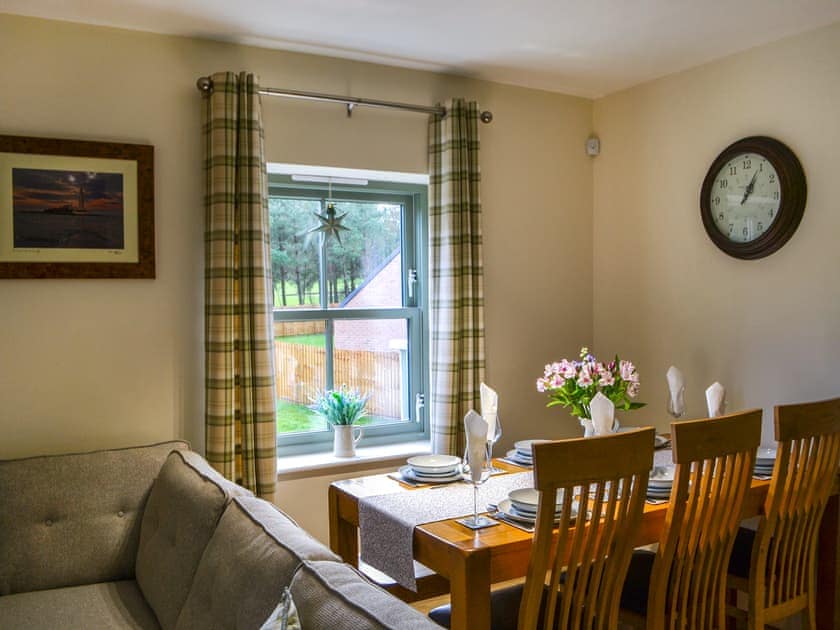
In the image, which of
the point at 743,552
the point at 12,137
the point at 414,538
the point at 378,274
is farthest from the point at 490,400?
the point at 12,137

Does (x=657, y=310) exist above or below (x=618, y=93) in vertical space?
below

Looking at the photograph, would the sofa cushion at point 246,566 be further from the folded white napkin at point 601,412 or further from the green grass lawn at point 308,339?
the green grass lawn at point 308,339

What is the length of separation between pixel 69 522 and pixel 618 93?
10.6 feet

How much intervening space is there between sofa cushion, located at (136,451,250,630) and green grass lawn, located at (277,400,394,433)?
2.93 feet

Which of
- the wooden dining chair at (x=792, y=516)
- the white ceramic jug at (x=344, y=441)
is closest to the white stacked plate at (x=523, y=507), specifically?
the wooden dining chair at (x=792, y=516)

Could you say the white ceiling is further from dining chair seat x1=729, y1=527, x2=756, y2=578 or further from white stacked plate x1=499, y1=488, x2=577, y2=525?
dining chair seat x1=729, y1=527, x2=756, y2=578

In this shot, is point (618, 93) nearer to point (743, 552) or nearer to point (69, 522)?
point (743, 552)

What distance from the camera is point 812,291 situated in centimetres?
302

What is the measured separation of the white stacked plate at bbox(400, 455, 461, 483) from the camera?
2.60 m

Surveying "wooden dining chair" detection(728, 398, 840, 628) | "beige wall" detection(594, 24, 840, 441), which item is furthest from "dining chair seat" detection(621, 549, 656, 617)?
"beige wall" detection(594, 24, 840, 441)

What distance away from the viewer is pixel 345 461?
3363mm

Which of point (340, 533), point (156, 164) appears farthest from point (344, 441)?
point (156, 164)

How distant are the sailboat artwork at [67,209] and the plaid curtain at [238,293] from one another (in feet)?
1.17

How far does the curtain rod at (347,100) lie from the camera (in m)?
2.99
